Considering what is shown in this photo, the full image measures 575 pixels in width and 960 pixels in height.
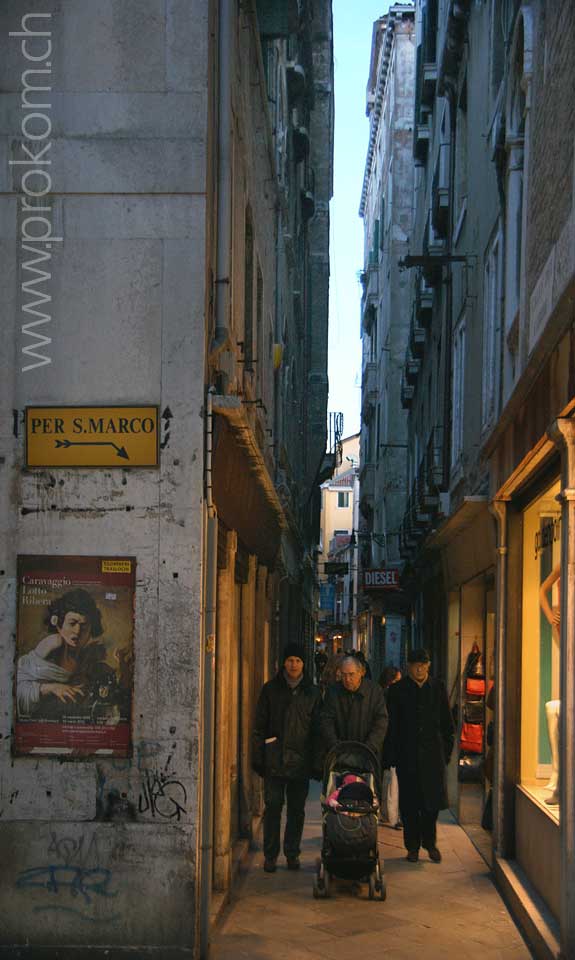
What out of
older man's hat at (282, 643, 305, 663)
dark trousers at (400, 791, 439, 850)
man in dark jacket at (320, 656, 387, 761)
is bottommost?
dark trousers at (400, 791, 439, 850)

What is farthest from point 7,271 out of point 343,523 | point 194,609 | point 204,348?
point 343,523

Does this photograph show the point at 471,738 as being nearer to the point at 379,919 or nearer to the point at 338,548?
the point at 379,919

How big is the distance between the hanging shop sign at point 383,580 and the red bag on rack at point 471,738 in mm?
14639

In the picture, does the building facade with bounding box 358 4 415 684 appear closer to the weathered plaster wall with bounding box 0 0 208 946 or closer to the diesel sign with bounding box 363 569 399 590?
the diesel sign with bounding box 363 569 399 590

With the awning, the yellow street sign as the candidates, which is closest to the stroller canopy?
the awning

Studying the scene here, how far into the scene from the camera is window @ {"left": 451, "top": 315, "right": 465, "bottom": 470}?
1825 centimetres

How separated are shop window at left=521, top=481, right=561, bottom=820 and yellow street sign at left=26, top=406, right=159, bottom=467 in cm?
281

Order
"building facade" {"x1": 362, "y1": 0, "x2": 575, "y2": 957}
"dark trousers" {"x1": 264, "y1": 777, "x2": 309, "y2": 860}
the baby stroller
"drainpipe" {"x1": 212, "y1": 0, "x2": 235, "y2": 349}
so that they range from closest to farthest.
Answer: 1. "building facade" {"x1": 362, "y1": 0, "x2": 575, "y2": 957}
2. "drainpipe" {"x1": 212, "y1": 0, "x2": 235, "y2": 349}
3. the baby stroller
4. "dark trousers" {"x1": 264, "y1": 777, "x2": 309, "y2": 860}

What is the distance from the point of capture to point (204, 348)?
9.12 m

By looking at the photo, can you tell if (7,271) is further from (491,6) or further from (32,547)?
(491,6)

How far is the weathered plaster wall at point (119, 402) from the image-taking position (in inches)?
347

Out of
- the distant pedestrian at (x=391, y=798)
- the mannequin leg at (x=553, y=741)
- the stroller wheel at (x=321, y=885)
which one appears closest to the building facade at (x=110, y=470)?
the stroller wheel at (x=321, y=885)

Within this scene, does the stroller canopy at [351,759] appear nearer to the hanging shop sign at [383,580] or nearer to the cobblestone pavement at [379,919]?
the cobblestone pavement at [379,919]

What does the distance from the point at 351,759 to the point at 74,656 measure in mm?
3060
